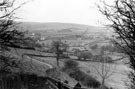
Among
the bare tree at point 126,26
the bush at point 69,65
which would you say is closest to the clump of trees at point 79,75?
the bush at point 69,65

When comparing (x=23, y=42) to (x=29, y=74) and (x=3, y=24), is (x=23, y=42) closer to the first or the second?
(x=3, y=24)

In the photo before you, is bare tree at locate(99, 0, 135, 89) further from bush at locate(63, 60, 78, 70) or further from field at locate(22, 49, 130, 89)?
bush at locate(63, 60, 78, 70)

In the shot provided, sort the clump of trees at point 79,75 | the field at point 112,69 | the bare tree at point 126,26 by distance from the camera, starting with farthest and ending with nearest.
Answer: the clump of trees at point 79,75
the field at point 112,69
the bare tree at point 126,26

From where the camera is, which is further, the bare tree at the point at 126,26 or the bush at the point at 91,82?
the bush at the point at 91,82

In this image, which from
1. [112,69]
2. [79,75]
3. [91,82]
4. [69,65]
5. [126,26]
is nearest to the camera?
[126,26]

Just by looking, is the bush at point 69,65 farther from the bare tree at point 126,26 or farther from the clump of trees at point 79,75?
the bare tree at point 126,26

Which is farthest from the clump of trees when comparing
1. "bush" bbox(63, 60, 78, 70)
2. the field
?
the field

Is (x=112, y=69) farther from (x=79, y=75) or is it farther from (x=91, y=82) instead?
(x=91, y=82)

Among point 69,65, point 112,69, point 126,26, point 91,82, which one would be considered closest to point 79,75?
→ point 91,82
